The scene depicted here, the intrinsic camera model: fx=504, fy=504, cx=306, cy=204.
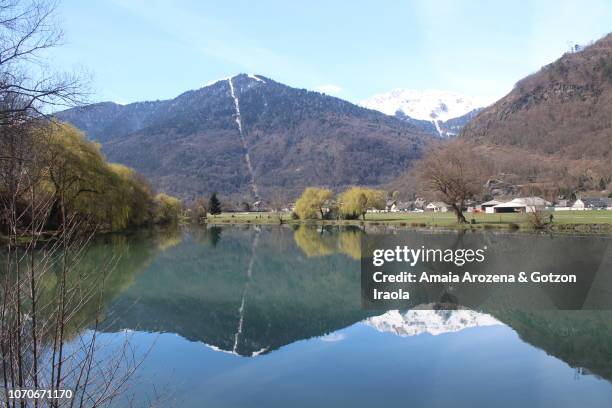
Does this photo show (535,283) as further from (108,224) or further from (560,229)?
(108,224)

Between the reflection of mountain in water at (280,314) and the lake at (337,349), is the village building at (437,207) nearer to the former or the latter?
the reflection of mountain in water at (280,314)

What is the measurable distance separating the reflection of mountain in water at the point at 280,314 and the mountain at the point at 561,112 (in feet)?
385

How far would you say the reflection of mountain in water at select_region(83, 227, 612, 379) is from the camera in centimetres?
1119

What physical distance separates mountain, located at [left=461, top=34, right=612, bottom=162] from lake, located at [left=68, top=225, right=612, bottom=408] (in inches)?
4737

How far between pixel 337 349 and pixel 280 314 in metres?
3.69

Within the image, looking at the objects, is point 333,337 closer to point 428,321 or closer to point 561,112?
point 428,321

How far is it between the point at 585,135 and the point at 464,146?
10127cm

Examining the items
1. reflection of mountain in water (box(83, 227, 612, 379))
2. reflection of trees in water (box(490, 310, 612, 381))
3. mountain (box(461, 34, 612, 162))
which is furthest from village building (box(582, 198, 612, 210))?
reflection of trees in water (box(490, 310, 612, 381))

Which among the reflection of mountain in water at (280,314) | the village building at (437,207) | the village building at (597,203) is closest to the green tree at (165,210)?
the reflection of mountain in water at (280,314)

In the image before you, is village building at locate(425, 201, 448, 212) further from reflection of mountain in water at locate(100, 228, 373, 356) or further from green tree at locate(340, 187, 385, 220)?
reflection of mountain in water at locate(100, 228, 373, 356)

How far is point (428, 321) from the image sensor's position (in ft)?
43.9

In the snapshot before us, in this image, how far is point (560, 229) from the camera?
39312mm

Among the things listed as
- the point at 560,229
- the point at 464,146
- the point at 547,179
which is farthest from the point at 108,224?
the point at 547,179

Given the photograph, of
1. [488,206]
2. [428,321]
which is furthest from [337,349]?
[488,206]
